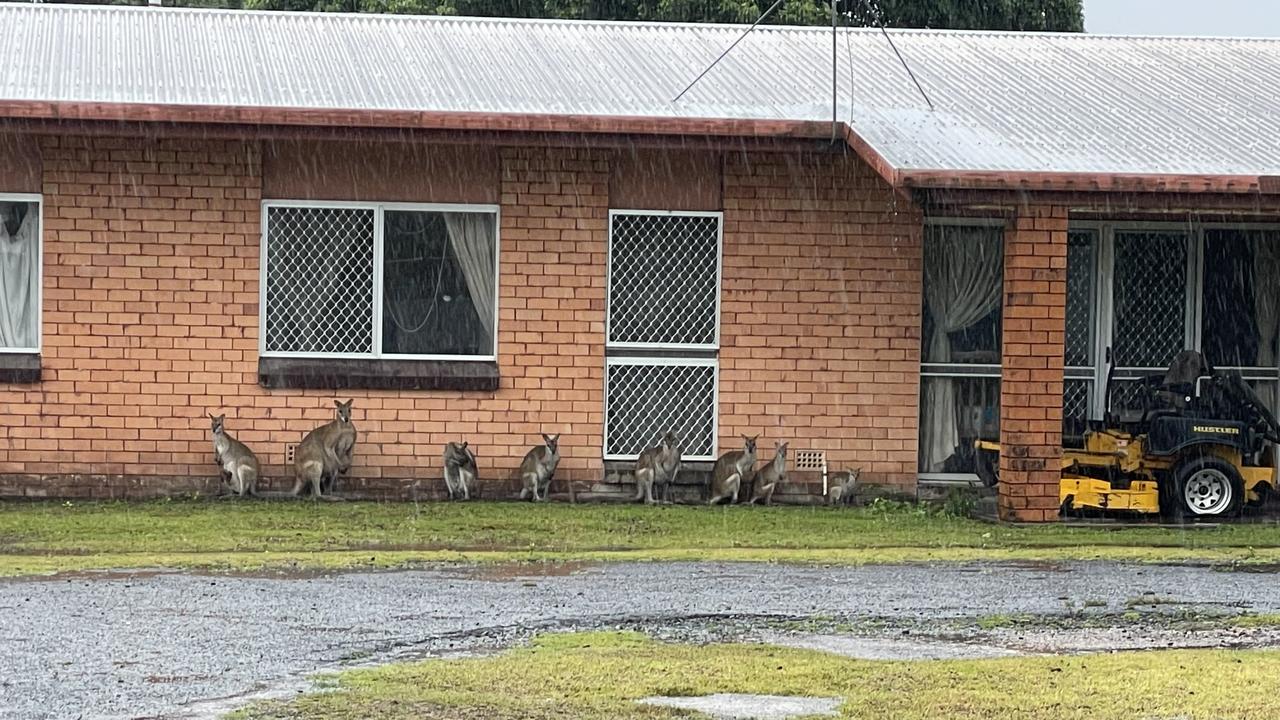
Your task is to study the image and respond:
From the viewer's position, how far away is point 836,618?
9.58 m

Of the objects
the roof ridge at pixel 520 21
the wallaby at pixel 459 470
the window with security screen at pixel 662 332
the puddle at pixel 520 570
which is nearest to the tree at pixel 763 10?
the roof ridge at pixel 520 21

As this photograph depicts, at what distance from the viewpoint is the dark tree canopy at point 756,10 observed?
28047mm

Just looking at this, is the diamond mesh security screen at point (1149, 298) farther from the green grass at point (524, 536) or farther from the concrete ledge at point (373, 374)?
the concrete ledge at point (373, 374)

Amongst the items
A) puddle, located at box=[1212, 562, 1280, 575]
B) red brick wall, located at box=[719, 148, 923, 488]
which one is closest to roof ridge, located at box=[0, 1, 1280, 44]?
red brick wall, located at box=[719, 148, 923, 488]

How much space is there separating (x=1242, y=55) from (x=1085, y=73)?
7.57 ft

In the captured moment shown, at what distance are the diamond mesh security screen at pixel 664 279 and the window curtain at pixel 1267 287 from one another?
4765 millimetres

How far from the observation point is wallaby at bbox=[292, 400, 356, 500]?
15023 mm

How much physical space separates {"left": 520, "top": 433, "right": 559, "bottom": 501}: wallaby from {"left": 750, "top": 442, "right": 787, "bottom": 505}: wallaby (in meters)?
1.61

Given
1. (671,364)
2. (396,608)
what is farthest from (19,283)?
(396,608)

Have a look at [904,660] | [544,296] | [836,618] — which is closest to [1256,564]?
[836,618]

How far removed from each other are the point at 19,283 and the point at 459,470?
3739 millimetres

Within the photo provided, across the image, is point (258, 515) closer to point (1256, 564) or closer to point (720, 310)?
point (720, 310)

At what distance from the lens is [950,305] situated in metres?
16.4

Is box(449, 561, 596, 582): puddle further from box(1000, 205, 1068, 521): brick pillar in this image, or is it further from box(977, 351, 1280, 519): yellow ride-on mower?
box(977, 351, 1280, 519): yellow ride-on mower
